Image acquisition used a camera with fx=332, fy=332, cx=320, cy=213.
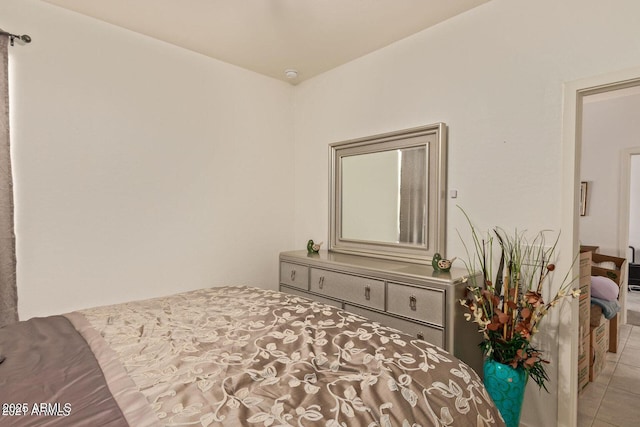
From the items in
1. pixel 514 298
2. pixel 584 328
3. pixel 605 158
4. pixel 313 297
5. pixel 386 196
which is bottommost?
pixel 584 328

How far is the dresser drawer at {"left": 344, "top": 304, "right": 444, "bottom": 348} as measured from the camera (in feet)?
6.44

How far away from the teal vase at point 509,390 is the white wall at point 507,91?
333 mm

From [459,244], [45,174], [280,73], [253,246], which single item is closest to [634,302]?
[459,244]

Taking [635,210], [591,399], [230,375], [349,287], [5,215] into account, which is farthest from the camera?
[635,210]

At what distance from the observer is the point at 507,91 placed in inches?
82.4

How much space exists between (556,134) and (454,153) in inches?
23.6

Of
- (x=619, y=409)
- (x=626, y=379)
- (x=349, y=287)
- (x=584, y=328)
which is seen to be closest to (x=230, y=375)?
(x=349, y=287)

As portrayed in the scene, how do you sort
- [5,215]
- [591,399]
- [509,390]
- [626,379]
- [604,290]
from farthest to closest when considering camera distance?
[604,290]
[626,379]
[591,399]
[5,215]
[509,390]

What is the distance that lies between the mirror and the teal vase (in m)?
0.85

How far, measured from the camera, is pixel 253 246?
3.25m

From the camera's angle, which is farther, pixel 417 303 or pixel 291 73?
pixel 291 73

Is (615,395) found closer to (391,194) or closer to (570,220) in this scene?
(570,220)

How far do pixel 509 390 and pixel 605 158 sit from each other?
12.7 ft

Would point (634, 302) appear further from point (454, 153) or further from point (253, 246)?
point (253, 246)
